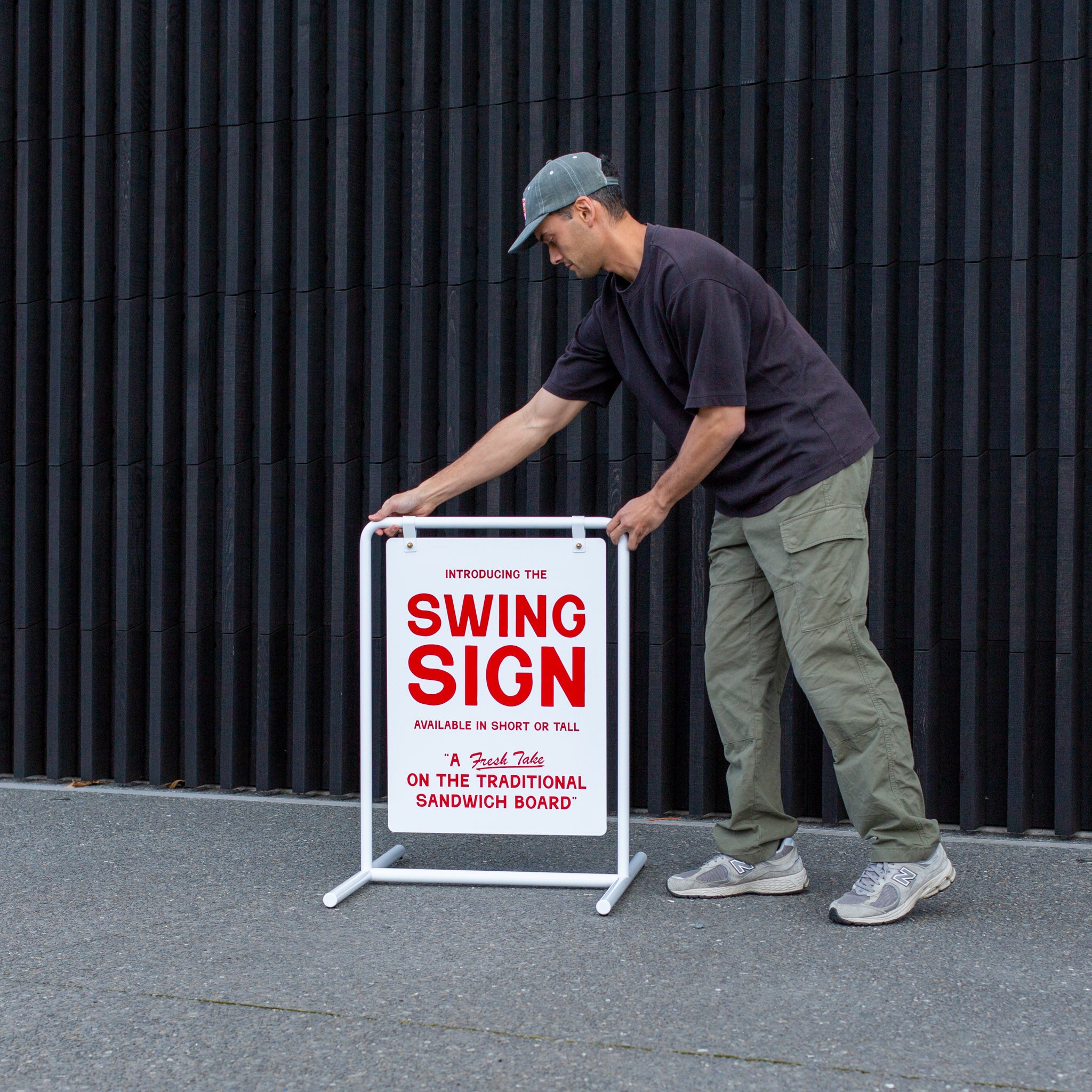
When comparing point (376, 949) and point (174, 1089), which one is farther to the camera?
point (376, 949)

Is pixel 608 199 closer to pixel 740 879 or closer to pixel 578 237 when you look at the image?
pixel 578 237

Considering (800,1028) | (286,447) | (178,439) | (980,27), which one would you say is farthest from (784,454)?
(178,439)

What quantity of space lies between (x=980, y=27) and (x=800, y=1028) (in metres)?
3.31

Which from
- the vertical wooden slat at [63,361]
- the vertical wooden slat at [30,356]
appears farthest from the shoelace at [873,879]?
the vertical wooden slat at [30,356]

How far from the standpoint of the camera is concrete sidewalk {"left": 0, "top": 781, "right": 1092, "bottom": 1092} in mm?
2721

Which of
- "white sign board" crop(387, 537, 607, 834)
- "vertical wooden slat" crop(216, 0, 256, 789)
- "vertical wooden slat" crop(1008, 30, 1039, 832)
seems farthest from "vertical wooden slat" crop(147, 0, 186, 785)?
"vertical wooden slat" crop(1008, 30, 1039, 832)

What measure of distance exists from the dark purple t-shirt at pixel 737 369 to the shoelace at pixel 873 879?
1.01 m

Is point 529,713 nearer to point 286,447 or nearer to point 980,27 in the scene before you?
point 286,447

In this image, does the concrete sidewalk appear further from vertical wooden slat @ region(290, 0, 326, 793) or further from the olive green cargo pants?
vertical wooden slat @ region(290, 0, 326, 793)

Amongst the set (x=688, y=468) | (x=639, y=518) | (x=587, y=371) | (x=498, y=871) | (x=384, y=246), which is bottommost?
(x=498, y=871)

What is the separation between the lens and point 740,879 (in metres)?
3.84

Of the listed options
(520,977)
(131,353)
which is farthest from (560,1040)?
(131,353)

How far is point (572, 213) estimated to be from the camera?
3588 mm

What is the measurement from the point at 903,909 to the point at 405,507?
1778 mm
